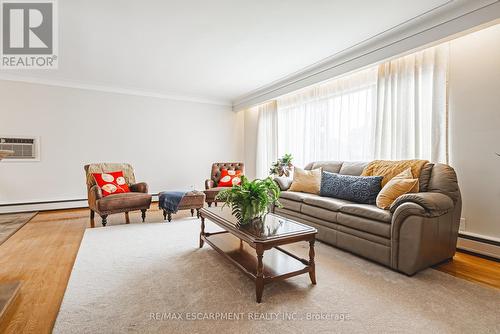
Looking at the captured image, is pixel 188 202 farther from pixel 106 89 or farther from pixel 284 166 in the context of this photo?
pixel 106 89

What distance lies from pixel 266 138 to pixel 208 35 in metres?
3.17

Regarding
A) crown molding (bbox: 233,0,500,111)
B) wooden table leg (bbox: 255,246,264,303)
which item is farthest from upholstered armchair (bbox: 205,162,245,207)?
wooden table leg (bbox: 255,246,264,303)

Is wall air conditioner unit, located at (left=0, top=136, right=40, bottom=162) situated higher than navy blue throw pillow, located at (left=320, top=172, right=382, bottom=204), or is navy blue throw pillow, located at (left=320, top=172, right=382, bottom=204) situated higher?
wall air conditioner unit, located at (left=0, top=136, right=40, bottom=162)

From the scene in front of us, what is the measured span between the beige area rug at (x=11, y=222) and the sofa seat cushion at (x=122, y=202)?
3.64ft

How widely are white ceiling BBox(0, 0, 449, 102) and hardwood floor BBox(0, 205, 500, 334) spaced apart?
2.52 meters

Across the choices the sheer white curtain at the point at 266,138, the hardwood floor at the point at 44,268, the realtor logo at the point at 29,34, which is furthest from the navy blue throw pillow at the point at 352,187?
the realtor logo at the point at 29,34

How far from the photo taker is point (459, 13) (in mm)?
2475

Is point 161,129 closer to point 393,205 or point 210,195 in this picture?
point 210,195

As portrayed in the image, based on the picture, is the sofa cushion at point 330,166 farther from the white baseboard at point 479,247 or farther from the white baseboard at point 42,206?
the white baseboard at point 42,206

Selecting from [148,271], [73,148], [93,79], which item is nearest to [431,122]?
[148,271]

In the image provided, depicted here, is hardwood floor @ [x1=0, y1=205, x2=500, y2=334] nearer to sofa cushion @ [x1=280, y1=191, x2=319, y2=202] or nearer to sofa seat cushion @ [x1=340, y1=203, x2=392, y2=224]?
sofa seat cushion @ [x1=340, y1=203, x2=392, y2=224]

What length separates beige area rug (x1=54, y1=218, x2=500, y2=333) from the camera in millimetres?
1552

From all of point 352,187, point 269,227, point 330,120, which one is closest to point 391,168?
point 352,187

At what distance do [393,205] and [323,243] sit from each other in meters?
1.01
